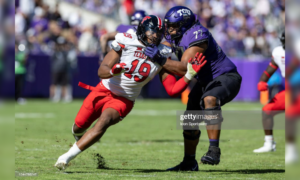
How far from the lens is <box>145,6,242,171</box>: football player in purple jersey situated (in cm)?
523

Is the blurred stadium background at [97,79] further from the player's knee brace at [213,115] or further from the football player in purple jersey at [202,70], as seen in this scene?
the player's knee brace at [213,115]

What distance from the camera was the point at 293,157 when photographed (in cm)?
200

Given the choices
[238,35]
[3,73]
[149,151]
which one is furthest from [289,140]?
[238,35]

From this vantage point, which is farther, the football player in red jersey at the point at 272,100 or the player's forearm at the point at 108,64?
the football player in red jersey at the point at 272,100

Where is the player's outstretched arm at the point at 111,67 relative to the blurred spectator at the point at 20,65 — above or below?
above

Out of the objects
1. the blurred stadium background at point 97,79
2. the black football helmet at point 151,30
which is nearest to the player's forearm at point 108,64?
the black football helmet at point 151,30

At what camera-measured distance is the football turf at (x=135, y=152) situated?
521 cm

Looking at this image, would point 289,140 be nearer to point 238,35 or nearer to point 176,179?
point 176,179

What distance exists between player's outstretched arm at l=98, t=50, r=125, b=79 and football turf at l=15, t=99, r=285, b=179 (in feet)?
3.59

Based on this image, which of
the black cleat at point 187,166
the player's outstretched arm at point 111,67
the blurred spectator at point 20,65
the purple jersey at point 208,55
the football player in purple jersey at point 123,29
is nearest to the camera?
the player's outstretched arm at point 111,67

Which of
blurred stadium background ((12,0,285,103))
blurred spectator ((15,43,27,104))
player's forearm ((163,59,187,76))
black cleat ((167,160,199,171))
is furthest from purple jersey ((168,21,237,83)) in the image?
blurred spectator ((15,43,27,104))

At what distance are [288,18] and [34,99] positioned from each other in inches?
653

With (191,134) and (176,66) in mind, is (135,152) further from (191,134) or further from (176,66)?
(176,66)

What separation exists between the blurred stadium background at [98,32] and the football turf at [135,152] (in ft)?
13.8
